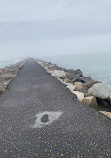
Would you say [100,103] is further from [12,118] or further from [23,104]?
[12,118]

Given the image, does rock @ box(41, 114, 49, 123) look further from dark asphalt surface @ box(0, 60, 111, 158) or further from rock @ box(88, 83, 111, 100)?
rock @ box(88, 83, 111, 100)

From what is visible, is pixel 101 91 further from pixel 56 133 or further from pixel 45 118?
pixel 56 133

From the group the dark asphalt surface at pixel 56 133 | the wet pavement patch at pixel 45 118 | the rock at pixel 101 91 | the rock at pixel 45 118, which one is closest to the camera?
the dark asphalt surface at pixel 56 133

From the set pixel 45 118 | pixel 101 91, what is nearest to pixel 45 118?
pixel 45 118

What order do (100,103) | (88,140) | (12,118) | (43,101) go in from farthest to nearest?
1. (100,103)
2. (43,101)
3. (12,118)
4. (88,140)

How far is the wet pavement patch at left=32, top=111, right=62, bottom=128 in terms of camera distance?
31.9 ft

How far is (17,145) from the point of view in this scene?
311 inches

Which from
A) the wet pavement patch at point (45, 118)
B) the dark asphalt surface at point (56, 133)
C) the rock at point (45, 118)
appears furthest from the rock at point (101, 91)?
the rock at point (45, 118)

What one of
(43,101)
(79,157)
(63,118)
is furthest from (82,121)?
(43,101)

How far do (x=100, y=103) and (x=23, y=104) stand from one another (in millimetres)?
5360

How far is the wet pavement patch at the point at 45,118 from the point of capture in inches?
383

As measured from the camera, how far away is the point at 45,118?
34.0 feet

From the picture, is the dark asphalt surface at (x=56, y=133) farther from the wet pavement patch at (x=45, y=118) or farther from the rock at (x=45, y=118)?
the rock at (x=45, y=118)

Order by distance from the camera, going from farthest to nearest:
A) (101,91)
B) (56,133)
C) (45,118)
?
(101,91) → (45,118) → (56,133)
